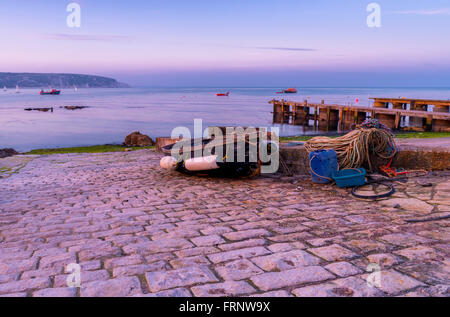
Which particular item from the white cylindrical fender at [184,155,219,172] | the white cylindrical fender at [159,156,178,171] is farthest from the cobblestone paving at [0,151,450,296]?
the white cylindrical fender at [159,156,178,171]

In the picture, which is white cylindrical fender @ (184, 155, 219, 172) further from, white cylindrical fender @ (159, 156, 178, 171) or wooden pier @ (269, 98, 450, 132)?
wooden pier @ (269, 98, 450, 132)

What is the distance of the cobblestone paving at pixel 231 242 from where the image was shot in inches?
117

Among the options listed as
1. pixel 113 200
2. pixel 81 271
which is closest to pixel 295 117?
pixel 113 200

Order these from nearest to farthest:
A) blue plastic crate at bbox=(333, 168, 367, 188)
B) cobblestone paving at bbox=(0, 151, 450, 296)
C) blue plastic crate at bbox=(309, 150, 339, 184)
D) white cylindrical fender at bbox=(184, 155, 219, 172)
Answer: cobblestone paving at bbox=(0, 151, 450, 296), blue plastic crate at bbox=(333, 168, 367, 188), blue plastic crate at bbox=(309, 150, 339, 184), white cylindrical fender at bbox=(184, 155, 219, 172)

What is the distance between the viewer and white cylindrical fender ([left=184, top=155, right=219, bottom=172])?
8023mm

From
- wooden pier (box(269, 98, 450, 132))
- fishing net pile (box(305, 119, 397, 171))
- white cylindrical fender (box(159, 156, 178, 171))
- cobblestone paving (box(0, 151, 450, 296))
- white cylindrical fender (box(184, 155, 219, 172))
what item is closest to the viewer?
cobblestone paving (box(0, 151, 450, 296))

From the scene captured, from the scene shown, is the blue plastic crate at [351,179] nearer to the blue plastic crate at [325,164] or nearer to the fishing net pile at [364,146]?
the blue plastic crate at [325,164]

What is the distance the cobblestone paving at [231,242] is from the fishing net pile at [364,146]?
2.72 feet

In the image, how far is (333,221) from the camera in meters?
4.62

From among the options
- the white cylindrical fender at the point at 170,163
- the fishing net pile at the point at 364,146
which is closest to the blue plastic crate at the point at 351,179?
the fishing net pile at the point at 364,146

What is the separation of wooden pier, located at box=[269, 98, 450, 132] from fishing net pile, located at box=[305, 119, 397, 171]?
16.7 meters

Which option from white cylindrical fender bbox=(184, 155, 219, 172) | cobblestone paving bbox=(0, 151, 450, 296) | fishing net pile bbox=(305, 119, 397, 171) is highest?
fishing net pile bbox=(305, 119, 397, 171)

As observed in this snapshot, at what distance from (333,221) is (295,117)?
123ft
